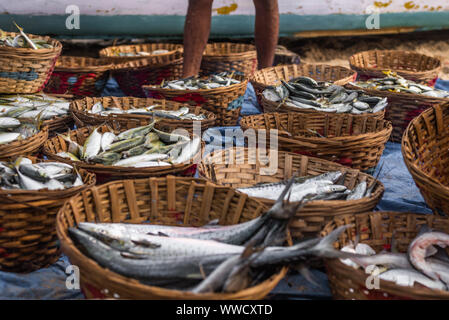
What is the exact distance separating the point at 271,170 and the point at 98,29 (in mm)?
3909

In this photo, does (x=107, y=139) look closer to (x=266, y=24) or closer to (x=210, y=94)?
(x=210, y=94)

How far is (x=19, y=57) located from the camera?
3.12 meters

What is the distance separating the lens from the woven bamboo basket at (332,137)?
101 inches

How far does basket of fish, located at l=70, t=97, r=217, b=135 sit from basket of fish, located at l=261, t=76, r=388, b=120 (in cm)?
50

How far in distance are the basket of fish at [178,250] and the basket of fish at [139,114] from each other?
1063 millimetres

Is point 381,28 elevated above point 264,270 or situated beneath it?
elevated above

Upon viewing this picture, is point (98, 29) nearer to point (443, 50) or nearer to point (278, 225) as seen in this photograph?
point (278, 225)

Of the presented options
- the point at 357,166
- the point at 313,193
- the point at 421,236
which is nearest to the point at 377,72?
the point at 357,166

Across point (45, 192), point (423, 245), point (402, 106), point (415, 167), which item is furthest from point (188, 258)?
point (402, 106)

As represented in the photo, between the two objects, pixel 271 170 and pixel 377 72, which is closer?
pixel 271 170

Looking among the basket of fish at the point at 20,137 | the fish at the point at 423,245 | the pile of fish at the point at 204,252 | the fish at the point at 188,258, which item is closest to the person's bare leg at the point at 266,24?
the basket of fish at the point at 20,137

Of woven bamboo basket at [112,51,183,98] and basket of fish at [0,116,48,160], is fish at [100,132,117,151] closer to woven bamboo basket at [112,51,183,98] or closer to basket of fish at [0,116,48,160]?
basket of fish at [0,116,48,160]

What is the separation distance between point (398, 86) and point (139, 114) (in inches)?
82.2
